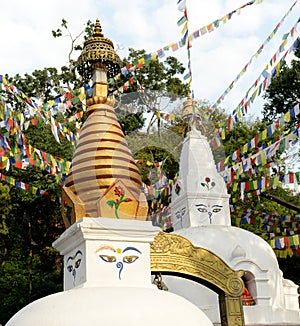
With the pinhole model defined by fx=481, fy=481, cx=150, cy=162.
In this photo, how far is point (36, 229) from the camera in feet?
64.0

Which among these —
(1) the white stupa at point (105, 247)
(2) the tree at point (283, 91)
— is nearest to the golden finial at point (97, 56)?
(1) the white stupa at point (105, 247)

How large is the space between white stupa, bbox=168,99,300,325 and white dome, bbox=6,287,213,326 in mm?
5078

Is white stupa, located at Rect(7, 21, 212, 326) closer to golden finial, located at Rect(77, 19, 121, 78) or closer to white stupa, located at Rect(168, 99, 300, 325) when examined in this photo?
golden finial, located at Rect(77, 19, 121, 78)

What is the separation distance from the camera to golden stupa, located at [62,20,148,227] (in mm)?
4625

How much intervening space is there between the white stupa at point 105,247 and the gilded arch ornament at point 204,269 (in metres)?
0.64

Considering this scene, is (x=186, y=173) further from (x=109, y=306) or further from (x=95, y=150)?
(x=109, y=306)

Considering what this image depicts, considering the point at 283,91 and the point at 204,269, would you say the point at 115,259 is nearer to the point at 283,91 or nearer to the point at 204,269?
the point at 204,269

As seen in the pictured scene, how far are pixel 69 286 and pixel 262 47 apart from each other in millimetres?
5162

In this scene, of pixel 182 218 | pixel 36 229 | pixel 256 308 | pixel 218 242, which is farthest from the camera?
pixel 36 229

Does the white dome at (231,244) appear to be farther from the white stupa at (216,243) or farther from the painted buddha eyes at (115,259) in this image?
the painted buddha eyes at (115,259)

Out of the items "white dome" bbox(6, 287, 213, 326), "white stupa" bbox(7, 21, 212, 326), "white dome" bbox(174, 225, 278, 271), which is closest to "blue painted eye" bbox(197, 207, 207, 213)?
"white dome" bbox(174, 225, 278, 271)

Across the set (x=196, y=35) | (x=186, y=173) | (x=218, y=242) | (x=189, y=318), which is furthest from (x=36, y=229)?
(x=189, y=318)

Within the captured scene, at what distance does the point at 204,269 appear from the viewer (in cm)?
530

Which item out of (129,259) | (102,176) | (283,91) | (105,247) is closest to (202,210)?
(102,176)
